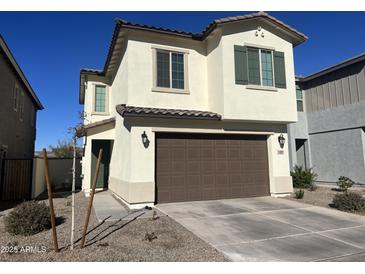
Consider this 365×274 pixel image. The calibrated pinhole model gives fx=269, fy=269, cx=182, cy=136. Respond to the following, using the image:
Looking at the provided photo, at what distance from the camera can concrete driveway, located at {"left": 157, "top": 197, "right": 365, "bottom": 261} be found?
5074 mm

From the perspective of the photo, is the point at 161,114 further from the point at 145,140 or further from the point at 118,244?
the point at 118,244

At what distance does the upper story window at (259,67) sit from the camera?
10.9 meters

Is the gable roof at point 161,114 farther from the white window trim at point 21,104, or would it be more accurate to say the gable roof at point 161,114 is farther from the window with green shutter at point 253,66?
the white window trim at point 21,104

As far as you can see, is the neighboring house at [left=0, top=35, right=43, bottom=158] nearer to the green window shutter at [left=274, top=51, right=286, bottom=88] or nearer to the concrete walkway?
the concrete walkway

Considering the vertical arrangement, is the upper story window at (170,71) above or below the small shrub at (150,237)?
above

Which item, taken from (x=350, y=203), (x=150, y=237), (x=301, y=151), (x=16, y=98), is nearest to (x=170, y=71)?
(x=150, y=237)

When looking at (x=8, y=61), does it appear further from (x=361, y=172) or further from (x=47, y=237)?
(x=361, y=172)

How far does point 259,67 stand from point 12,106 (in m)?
13.4

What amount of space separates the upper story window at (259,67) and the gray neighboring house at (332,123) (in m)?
6.45

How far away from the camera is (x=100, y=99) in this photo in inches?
634

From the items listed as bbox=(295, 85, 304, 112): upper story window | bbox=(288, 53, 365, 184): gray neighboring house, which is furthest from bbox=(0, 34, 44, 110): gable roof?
bbox=(295, 85, 304, 112): upper story window

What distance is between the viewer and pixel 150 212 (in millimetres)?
8867

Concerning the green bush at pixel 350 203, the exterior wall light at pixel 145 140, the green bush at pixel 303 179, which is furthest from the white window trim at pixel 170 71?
the green bush at pixel 303 179

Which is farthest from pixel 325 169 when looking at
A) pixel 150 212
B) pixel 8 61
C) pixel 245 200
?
pixel 8 61
